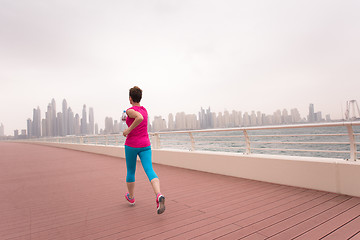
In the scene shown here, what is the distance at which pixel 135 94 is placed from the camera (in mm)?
3006

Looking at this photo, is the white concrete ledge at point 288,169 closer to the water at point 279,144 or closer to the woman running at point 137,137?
the water at point 279,144

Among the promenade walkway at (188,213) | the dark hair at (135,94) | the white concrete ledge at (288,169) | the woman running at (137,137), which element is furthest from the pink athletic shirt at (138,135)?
the white concrete ledge at (288,169)

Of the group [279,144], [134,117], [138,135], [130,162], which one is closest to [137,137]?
[138,135]

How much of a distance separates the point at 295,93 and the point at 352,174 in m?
77.5

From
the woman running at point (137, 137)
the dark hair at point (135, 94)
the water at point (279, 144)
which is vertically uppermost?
the dark hair at point (135, 94)

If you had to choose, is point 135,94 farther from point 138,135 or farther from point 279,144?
point 279,144

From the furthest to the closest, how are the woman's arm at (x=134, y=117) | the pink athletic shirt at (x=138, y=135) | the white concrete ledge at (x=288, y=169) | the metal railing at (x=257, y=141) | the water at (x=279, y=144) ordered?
the water at (x=279, y=144) → the metal railing at (x=257, y=141) → the white concrete ledge at (x=288, y=169) → the pink athletic shirt at (x=138, y=135) → the woman's arm at (x=134, y=117)

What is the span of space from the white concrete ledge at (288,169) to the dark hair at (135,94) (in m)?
3.07

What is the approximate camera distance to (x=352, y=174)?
3279mm

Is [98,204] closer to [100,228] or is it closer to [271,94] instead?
[100,228]

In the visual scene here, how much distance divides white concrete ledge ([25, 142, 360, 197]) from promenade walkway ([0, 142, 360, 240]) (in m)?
0.18

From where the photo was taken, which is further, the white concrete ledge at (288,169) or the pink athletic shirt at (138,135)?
the white concrete ledge at (288,169)

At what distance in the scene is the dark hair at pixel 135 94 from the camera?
3004 mm

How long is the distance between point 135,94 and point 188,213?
1851 mm
